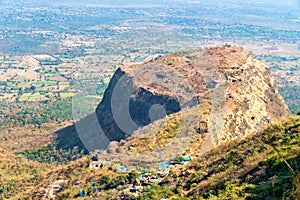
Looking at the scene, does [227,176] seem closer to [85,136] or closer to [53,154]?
[85,136]

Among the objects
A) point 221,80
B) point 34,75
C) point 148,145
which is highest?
point 221,80

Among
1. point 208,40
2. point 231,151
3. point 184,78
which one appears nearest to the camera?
point 231,151

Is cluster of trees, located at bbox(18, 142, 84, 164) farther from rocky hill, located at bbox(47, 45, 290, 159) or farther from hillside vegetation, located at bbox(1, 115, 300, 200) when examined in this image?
hillside vegetation, located at bbox(1, 115, 300, 200)

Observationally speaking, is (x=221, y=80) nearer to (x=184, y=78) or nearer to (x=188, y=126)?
(x=184, y=78)

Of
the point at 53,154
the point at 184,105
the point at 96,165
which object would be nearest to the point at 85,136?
the point at 53,154

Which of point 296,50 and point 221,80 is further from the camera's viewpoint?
point 296,50

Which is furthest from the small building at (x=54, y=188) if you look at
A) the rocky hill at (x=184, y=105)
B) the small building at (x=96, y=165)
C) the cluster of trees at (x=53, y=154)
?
the cluster of trees at (x=53, y=154)

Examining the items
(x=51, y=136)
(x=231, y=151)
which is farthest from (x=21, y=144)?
(x=231, y=151)

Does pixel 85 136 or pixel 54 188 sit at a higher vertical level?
pixel 54 188

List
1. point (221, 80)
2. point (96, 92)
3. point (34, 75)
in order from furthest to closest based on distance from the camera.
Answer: point (34, 75)
point (96, 92)
point (221, 80)
